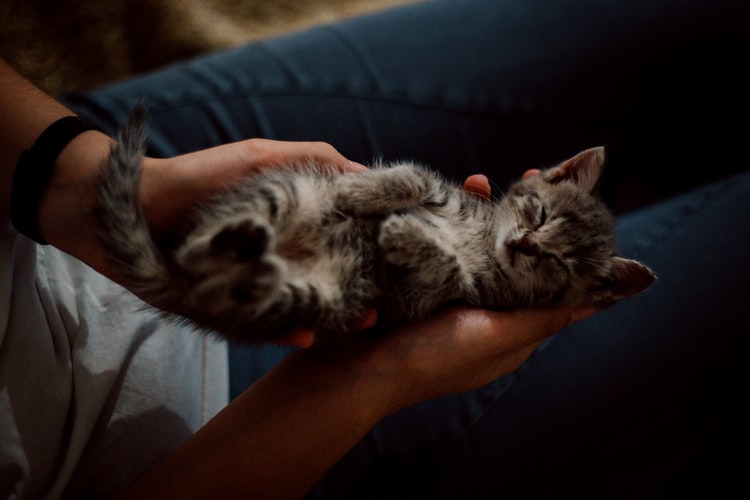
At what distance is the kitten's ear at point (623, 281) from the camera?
1023mm

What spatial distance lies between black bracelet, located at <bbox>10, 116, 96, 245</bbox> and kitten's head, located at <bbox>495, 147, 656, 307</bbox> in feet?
2.75

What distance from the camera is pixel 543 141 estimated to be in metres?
1.39

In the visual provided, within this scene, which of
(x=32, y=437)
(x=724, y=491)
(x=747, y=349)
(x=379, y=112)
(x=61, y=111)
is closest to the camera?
(x=32, y=437)

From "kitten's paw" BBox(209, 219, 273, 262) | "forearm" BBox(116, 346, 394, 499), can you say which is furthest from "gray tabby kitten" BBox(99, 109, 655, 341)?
"forearm" BBox(116, 346, 394, 499)

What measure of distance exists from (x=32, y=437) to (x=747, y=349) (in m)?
1.39

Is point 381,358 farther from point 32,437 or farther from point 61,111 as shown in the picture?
point 61,111

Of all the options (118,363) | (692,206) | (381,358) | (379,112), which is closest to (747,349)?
(692,206)

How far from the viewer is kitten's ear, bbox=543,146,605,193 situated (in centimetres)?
116

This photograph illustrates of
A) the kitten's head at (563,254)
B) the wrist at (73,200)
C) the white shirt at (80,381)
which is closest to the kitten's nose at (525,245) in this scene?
the kitten's head at (563,254)

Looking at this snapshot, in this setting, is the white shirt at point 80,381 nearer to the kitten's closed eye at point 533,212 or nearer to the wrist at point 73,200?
the wrist at point 73,200

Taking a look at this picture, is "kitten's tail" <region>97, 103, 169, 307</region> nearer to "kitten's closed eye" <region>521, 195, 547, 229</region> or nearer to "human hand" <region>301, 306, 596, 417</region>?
"human hand" <region>301, 306, 596, 417</region>

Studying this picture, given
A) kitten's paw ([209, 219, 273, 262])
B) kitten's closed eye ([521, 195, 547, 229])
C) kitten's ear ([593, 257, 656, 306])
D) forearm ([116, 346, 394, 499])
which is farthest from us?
kitten's closed eye ([521, 195, 547, 229])

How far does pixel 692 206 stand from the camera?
4.31 ft

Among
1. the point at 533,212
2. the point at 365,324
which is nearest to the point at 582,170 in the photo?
the point at 533,212
